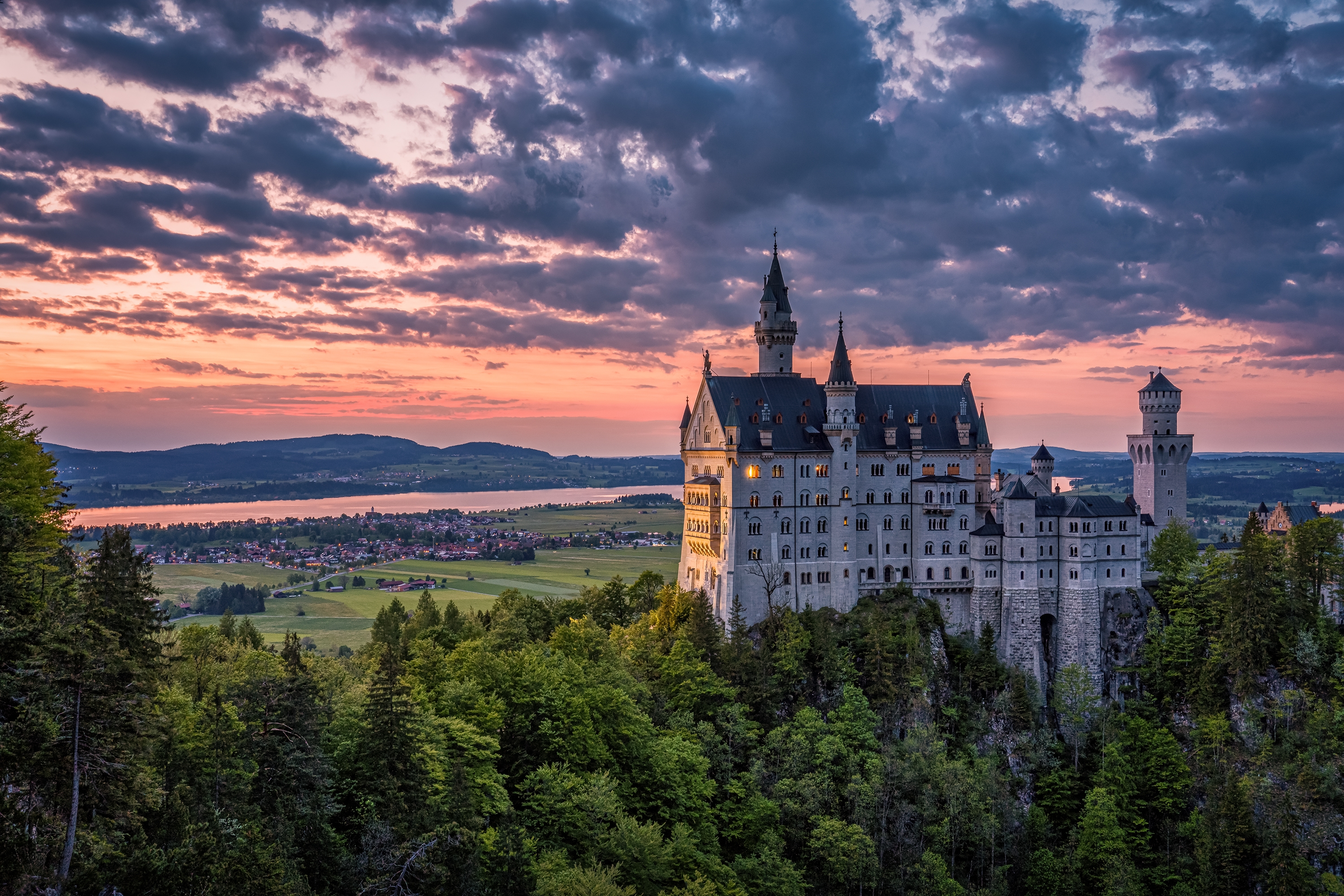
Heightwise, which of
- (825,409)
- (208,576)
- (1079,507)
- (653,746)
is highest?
(825,409)

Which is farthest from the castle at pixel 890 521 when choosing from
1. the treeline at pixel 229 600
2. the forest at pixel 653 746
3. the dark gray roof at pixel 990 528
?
the treeline at pixel 229 600

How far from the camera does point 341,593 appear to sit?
16800cm

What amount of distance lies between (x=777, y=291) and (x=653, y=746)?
4726cm

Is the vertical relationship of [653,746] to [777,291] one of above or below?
below

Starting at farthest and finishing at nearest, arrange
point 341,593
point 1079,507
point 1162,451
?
point 341,593 < point 1162,451 < point 1079,507

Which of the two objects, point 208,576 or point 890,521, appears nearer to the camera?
point 890,521

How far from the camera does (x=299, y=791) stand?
46969 millimetres

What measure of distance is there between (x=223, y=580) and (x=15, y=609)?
482 feet

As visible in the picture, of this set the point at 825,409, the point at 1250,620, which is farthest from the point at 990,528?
the point at 1250,620

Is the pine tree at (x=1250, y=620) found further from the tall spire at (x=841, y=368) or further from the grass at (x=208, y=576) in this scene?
the grass at (x=208, y=576)

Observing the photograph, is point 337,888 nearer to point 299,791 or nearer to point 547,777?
point 299,791

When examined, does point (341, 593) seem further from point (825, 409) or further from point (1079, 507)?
point (1079, 507)

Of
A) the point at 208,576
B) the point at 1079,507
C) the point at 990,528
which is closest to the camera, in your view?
the point at 1079,507

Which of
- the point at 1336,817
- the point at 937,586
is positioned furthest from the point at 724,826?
the point at 1336,817
